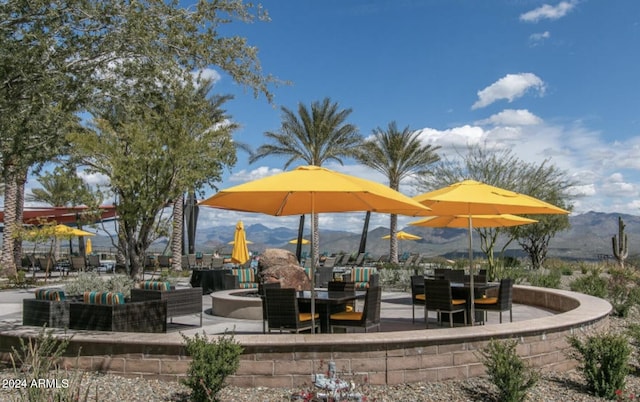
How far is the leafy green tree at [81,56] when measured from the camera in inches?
277

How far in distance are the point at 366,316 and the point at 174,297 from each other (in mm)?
3037

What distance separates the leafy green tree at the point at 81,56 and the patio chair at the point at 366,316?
4.24 meters

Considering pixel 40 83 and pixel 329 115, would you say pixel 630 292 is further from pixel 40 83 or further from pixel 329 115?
pixel 329 115

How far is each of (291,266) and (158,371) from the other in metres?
5.61

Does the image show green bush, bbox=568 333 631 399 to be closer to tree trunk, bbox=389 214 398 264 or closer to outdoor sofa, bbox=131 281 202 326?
outdoor sofa, bbox=131 281 202 326

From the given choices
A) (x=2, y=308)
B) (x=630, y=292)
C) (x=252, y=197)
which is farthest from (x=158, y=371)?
(x=630, y=292)

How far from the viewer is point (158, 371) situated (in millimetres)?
5672

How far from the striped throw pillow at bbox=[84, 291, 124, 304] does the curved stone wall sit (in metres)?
0.97

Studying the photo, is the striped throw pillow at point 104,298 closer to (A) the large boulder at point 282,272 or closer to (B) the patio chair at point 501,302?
(A) the large boulder at point 282,272

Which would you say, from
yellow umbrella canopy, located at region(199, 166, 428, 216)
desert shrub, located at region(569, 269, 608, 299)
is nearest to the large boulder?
yellow umbrella canopy, located at region(199, 166, 428, 216)

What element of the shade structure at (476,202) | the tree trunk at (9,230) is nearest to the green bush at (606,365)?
the shade structure at (476,202)

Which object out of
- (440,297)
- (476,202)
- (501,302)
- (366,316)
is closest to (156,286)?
(366,316)

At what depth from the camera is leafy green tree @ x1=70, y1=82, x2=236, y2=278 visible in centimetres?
867

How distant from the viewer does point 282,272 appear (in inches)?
432
